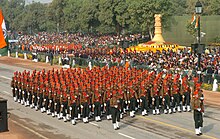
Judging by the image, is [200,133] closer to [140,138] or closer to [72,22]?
[140,138]

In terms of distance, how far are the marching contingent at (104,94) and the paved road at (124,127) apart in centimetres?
43

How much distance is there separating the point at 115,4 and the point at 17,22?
60.2 meters

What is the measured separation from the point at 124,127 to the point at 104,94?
79.8 inches

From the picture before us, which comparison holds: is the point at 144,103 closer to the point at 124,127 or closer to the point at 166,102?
the point at 166,102

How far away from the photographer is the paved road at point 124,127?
16.8 m

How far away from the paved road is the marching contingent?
434mm

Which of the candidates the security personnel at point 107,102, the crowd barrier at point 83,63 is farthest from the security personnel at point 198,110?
the crowd barrier at point 83,63

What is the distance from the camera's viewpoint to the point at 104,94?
19.4 meters

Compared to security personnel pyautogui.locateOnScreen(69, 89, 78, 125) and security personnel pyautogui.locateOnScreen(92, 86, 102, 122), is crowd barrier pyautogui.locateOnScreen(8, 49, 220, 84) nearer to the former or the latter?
security personnel pyautogui.locateOnScreen(92, 86, 102, 122)

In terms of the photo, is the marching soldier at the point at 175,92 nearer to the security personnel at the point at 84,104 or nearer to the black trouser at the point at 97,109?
the black trouser at the point at 97,109

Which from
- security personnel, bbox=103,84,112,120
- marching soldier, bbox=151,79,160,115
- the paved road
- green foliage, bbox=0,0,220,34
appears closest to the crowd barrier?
the paved road

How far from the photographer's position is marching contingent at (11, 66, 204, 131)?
61.8 feet

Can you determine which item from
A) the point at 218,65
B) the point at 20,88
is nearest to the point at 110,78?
the point at 20,88

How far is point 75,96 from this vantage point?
61.3ft
